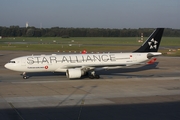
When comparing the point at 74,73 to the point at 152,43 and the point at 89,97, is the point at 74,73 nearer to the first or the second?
the point at 89,97

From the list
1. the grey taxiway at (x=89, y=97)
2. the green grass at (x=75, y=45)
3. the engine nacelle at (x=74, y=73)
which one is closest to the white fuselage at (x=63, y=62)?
the engine nacelle at (x=74, y=73)

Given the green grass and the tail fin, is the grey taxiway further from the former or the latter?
the green grass

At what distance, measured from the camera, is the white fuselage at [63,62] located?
3584 cm

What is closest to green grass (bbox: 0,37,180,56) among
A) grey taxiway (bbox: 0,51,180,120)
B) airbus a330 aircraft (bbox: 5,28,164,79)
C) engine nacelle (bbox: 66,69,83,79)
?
airbus a330 aircraft (bbox: 5,28,164,79)

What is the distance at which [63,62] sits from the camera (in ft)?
121

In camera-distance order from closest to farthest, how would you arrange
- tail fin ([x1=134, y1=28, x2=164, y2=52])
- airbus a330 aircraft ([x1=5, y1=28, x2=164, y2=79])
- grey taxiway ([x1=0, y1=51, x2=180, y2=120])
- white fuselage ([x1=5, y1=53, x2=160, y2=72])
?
grey taxiway ([x1=0, y1=51, x2=180, y2=120])
airbus a330 aircraft ([x1=5, y1=28, x2=164, y2=79])
white fuselage ([x1=5, y1=53, x2=160, y2=72])
tail fin ([x1=134, y1=28, x2=164, y2=52])

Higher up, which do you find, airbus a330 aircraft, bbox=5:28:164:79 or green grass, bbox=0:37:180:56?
airbus a330 aircraft, bbox=5:28:164:79

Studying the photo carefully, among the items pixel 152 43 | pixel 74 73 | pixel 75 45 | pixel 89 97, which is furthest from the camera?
pixel 75 45

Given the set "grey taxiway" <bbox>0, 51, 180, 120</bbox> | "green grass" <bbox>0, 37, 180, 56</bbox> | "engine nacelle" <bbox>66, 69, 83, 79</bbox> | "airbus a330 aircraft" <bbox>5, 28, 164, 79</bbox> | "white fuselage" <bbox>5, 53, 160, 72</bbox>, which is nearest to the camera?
"grey taxiway" <bbox>0, 51, 180, 120</bbox>

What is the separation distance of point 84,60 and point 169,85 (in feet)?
35.4

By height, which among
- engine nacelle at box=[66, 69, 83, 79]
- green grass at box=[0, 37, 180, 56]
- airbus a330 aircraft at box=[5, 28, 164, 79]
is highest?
airbus a330 aircraft at box=[5, 28, 164, 79]

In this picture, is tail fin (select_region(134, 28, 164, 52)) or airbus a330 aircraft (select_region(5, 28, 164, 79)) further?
tail fin (select_region(134, 28, 164, 52))

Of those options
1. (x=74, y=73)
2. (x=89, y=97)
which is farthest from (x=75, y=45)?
(x=89, y=97)

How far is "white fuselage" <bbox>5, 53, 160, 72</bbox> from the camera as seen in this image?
1411 inches
